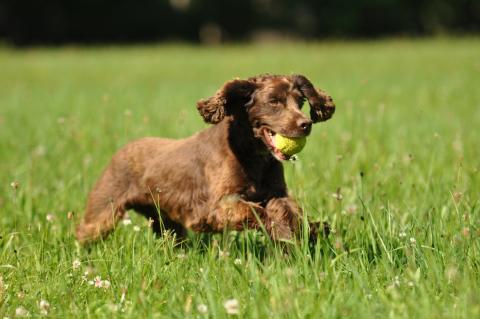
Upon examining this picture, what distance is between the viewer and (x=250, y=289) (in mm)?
3398

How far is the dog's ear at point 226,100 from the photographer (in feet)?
15.3

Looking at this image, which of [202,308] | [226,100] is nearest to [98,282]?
[202,308]

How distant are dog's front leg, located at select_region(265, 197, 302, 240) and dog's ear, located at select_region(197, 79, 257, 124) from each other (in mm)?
707

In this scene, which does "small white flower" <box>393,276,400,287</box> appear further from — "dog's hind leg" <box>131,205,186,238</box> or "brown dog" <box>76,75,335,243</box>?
"dog's hind leg" <box>131,205,186,238</box>

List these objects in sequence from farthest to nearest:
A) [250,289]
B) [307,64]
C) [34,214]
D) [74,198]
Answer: [307,64]
[74,198]
[34,214]
[250,289]

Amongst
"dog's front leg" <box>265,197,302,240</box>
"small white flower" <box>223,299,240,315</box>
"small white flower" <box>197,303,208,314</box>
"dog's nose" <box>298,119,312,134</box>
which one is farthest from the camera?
"dog's nose" <box>298,119,312,134</box>

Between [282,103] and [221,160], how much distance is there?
54cm

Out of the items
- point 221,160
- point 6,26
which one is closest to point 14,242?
point 221,160

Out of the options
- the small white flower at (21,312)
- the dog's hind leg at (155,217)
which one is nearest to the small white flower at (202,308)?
the small white flower at (21,312)

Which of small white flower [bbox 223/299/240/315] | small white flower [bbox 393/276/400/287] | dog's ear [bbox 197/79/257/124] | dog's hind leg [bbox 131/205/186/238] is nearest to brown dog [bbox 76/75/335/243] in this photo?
dog's ear [bbox 197/79/257/124]

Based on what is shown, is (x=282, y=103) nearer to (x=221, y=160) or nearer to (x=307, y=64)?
(x=221, y=160)

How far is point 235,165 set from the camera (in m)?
4.59

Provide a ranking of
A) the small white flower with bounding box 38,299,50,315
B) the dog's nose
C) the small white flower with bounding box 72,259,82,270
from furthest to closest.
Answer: the dog's nose → the small white flower with bounding box 72,259,82,270 → the small white flower with bounding box 38,299,50,315

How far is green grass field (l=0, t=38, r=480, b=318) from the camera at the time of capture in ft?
10.6
